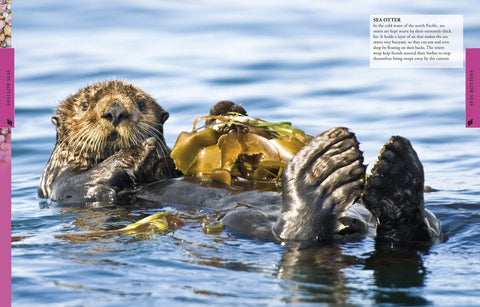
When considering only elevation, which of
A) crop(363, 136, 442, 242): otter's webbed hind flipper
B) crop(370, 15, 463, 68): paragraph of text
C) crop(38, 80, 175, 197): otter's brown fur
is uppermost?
crop(370, 15, 463, 68): paragraph of text

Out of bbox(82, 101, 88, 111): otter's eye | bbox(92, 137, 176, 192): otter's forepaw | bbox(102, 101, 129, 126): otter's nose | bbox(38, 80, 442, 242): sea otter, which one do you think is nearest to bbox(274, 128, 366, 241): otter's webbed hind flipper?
bbox(38, 80, 442, 242): sea otter

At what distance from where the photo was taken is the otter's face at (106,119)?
5.89m

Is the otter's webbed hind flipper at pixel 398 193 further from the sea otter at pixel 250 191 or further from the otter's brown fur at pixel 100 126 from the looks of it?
the otter's brown fur at pixel 100 126

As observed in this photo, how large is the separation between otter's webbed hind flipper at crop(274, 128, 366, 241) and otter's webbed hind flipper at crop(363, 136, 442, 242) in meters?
0.14

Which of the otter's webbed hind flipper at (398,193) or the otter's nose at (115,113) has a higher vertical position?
the otter's nose at (115,113)

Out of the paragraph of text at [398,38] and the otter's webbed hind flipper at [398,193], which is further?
the paragraph of text at [398,38]

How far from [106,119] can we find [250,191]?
1.19 meters

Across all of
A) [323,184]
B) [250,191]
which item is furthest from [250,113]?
[323,184]

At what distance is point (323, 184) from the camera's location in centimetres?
437

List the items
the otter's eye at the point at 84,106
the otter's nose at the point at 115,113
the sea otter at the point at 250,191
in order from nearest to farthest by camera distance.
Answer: the sea otter at the point at 250,191, the otter's nose at the point at 115,113, the otter's eye at the point at 84,106

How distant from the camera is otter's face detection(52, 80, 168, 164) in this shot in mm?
5895

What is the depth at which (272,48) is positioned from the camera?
37.9 ft

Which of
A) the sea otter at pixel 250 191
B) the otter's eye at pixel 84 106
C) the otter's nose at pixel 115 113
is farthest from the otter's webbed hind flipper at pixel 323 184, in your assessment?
the otter's eye at pixel 84 106

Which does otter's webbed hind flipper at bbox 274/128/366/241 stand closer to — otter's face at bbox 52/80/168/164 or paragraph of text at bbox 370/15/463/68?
otter's face at bbox 52/80/168/164
